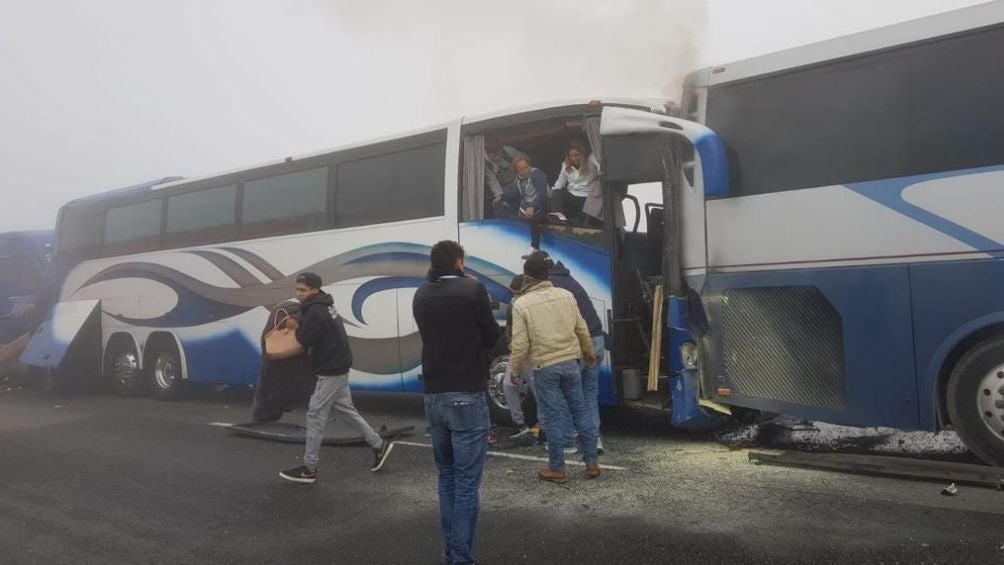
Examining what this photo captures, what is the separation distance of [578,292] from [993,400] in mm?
3197

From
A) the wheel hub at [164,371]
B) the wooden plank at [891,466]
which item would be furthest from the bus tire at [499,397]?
the wheel hub at [164,371]

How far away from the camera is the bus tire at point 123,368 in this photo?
12844mm

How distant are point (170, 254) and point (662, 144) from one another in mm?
8768

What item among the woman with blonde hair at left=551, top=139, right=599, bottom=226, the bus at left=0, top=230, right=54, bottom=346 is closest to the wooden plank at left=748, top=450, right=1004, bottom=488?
the woman with blonde hair at left=551, top=139, right=599, bottom=226

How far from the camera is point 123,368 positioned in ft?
43.0

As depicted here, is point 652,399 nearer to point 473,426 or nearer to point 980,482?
point 980,482

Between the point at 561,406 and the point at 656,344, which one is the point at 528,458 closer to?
the point at 561,406

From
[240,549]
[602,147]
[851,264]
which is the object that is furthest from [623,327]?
[240,549]

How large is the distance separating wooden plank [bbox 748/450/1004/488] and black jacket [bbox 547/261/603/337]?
1724 millimetres

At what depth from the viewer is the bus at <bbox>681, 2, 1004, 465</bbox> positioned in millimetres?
5289

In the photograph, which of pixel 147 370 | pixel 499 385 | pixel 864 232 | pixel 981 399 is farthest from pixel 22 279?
pixel 981 399

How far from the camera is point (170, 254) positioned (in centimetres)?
1212

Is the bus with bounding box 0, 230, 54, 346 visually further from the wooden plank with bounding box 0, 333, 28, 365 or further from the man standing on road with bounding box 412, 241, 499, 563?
the man standing on road with bounding box 412, 241, 499, 563

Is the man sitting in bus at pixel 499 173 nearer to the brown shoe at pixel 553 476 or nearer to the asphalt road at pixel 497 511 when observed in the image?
the asphalt road at pixel 497 511
